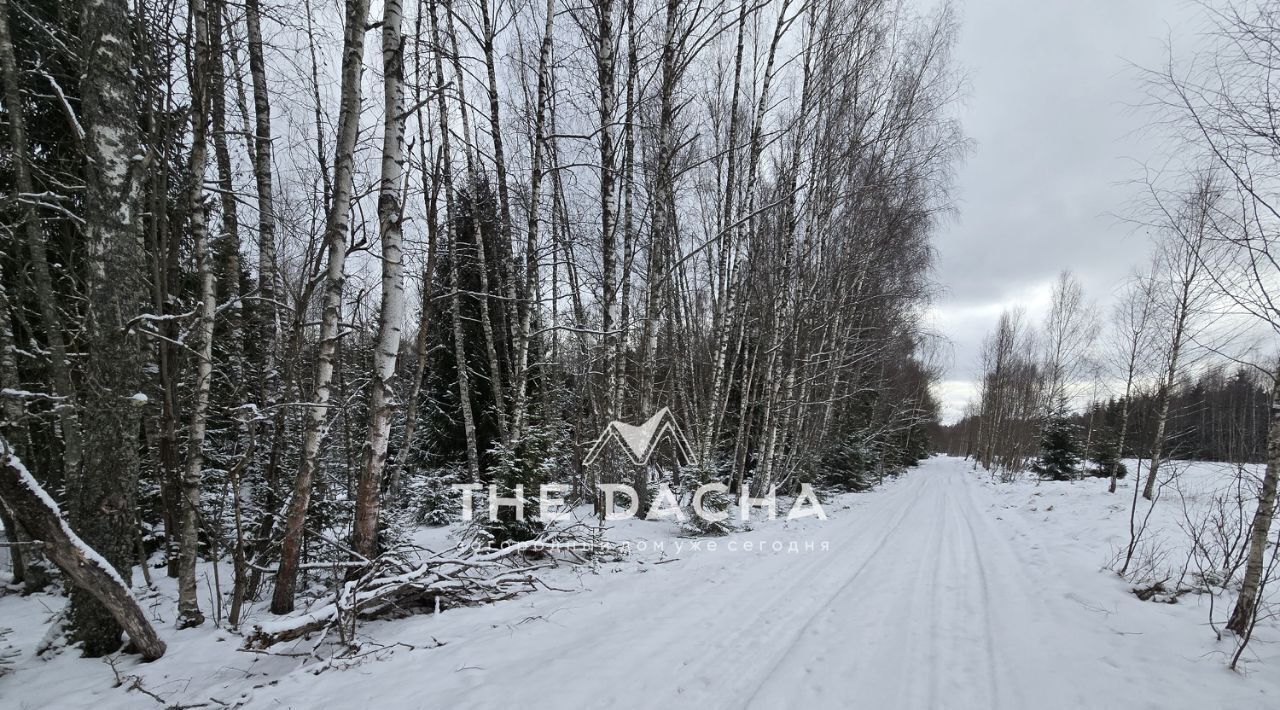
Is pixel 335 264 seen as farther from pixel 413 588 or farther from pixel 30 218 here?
pixel 30 218

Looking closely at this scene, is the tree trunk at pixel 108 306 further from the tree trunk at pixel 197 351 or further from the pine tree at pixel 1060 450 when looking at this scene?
the pine tree at pixel 1060 450

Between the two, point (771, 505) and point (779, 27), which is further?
point (771, 505)

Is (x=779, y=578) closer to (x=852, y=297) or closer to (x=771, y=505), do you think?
(x=771, y=505)

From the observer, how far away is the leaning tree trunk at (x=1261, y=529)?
12.5 feet

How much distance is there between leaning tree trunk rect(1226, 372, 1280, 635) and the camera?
3801 mm

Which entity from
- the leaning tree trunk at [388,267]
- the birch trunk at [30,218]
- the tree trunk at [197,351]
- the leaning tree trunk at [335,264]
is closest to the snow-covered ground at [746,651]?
the tree trunk at [197,351]

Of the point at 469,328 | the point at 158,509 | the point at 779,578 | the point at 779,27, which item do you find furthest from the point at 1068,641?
the point at 469,328

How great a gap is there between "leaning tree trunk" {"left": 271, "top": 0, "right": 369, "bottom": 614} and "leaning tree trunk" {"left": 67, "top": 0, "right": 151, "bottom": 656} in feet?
3.37

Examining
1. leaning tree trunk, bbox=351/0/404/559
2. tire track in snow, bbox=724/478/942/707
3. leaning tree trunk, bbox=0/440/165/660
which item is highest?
leaning tree trunk, bbox=351/0/404/559

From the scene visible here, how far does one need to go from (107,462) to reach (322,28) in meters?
5.14

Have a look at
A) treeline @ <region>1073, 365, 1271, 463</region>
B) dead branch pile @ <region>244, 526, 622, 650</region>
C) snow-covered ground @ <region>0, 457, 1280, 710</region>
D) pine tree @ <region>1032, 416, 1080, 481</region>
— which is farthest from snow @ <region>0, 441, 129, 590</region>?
pine tree @ <region>1032, 416, 1080, 481</region>

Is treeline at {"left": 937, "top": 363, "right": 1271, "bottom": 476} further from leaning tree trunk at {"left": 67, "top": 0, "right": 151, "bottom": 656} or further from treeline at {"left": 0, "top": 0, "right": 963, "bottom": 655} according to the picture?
leaning tree trunk at {"left": 67, "top": 0, "right": 151, "bottom": 656}

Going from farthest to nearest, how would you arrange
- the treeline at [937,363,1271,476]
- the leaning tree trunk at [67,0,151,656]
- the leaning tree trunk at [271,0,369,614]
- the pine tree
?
the pine tree → the treeline at [937,363,1271,476] → the leaning tree trunk at [271,0,369,614] → the leaning tree trunk at [67,0,151,656]

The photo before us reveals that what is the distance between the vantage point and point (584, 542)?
243 inches
